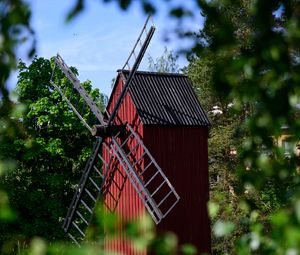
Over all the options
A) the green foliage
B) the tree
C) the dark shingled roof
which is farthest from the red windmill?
the green foliage

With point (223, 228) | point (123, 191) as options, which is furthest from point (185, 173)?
point (223, 228)

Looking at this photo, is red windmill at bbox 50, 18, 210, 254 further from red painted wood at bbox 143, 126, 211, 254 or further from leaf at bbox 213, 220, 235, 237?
leaf at bbox 213, 220, 235, 237

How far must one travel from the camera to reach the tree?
2636 cm

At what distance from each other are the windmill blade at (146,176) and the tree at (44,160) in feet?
28.8

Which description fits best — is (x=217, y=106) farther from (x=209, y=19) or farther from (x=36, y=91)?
(x=209, y=19)

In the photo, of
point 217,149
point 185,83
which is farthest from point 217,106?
point 185,83

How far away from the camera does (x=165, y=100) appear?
17891 millimetres

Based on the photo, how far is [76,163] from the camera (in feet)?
90.7

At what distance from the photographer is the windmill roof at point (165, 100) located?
56.9ft

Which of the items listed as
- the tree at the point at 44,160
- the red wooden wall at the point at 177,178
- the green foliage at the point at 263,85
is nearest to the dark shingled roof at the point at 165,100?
the red wooden wall at the point at 177,178

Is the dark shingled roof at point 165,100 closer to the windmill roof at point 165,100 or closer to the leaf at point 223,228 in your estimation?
the windmill roof at point 165,100

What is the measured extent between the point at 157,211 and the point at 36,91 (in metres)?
13.5

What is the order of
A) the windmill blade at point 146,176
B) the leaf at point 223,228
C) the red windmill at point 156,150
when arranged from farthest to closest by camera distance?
the red windmill at point 156,150, the windmill blade at point 146,176, the leaf at point 223,228

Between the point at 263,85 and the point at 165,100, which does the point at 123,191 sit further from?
the point at 263,85
